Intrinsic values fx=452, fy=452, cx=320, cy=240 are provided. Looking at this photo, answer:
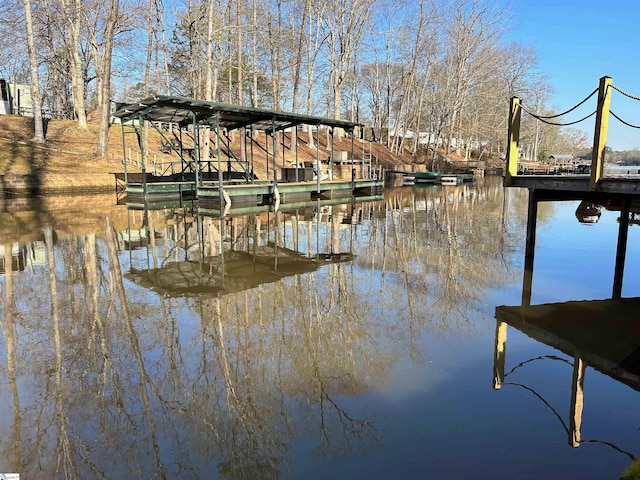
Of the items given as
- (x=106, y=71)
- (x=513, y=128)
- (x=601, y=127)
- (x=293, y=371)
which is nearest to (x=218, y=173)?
(x=106, y=71)

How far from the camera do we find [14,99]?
4088 centimetres

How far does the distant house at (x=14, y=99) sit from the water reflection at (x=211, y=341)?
3491cm

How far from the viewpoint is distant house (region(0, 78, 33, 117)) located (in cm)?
3856

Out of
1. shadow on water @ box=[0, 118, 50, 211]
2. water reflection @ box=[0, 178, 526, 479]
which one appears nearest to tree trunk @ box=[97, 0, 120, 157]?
shadow on water @ box=[0, 118, 50, 211]

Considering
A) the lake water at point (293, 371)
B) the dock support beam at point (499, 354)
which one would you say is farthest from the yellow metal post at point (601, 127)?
the dock support beam at point (499, 354)

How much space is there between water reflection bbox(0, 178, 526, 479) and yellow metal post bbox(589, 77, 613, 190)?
235 centimetres

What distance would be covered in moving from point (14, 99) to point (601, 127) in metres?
47.7

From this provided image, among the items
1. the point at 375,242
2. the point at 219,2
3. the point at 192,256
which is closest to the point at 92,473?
the point at 192,256

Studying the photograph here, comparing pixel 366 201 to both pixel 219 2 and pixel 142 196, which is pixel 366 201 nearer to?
pixel 142 196

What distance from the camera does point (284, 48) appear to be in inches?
1608

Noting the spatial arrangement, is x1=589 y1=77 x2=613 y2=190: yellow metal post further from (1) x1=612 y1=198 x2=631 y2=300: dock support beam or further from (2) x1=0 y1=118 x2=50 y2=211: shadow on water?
(2) x1=0 y1=118 x2=50 y2=211: shadow on water

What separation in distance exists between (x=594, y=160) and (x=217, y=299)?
6.51m

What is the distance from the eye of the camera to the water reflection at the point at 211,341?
11.7 ft

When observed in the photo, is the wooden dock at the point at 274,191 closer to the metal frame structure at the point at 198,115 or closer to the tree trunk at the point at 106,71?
the metal frame structure at the point at 198,115
